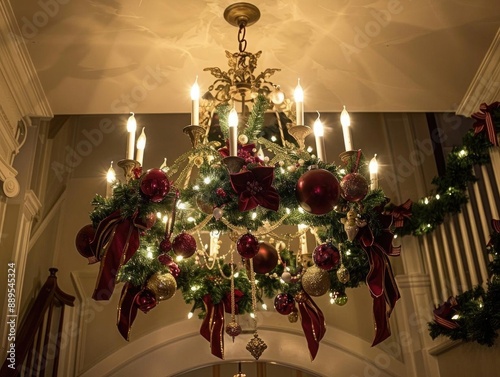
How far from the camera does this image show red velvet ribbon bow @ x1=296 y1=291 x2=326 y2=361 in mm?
2424

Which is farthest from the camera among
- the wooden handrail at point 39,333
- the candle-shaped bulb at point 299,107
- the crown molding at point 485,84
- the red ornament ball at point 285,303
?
the wooden handrail at point 39,333

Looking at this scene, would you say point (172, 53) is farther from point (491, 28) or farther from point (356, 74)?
point (491, 28)

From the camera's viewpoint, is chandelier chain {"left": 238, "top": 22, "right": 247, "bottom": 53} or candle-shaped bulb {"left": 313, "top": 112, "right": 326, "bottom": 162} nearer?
candle-shaped bulb {"left": 313, "top": 112, "right": 326, "bottom": 162}

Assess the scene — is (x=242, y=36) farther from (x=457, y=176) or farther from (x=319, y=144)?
(x=457, y=176)

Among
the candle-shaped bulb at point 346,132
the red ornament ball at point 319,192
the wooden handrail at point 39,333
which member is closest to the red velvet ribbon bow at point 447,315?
the candle-shaped bulb at point 346,132

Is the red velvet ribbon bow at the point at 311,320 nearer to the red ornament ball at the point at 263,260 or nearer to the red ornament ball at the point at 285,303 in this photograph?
the red ornament ball at the point at 285,303

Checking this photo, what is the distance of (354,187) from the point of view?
176 cm

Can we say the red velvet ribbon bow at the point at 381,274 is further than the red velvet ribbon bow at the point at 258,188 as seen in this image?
Yes

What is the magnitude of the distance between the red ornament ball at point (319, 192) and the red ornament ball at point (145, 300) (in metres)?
0.75

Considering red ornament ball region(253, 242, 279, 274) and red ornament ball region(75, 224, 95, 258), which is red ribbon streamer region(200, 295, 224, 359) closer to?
red ornament ball region(253, 242, 279, 274)

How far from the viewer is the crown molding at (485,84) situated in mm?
2909

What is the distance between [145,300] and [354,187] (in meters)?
0.91

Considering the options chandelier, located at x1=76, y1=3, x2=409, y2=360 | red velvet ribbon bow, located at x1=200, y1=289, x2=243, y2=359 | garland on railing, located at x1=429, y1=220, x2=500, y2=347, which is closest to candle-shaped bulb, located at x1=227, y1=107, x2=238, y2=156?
chandelier, located at x1=76, y1=3, x2=409, y2=360

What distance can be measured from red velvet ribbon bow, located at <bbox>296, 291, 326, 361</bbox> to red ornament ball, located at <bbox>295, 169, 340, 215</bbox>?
87cm
